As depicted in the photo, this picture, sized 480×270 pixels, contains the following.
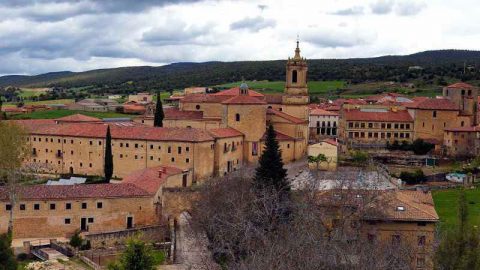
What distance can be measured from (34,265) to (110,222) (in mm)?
8707

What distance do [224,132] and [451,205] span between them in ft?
60.8

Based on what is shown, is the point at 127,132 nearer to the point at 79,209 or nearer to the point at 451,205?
the point at 79,209

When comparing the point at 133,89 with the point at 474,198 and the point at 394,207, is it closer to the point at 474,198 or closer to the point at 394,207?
the point at 474,198

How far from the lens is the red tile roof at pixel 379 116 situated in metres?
73.8

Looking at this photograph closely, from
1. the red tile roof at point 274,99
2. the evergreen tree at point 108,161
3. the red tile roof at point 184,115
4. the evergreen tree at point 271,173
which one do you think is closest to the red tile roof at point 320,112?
the red tile roof at point 274,99

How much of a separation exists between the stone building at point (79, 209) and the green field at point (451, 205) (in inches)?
684

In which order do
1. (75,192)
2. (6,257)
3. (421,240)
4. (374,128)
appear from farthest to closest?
(374,128) < (75,192) < (421,240) < (6,257)

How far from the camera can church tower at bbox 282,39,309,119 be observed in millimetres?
64750

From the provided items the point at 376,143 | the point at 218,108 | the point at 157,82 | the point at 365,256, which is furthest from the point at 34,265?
the point at 157,82

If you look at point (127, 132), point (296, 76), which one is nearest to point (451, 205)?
point (296, 76)

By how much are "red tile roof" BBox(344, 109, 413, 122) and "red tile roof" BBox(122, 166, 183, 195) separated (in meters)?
33.5

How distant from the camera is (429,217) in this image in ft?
97.4

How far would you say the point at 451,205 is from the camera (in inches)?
1834

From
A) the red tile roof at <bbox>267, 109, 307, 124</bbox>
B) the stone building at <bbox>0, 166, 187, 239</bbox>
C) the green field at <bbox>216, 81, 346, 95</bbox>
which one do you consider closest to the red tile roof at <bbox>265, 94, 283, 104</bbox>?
the red tile roof at <bbox>267, 109, 307, 124</bbox>
